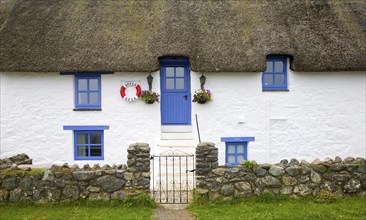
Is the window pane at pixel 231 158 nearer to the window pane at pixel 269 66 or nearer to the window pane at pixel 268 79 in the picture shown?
the window pane at pixel 268 79

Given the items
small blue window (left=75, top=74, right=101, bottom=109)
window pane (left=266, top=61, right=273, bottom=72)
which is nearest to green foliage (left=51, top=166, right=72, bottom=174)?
small blue window (left=75, top=74, right=101, bottom=109)

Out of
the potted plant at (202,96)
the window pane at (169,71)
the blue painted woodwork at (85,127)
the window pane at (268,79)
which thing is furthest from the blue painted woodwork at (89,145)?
the window pane at (268,79)

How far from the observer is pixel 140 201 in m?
7.97

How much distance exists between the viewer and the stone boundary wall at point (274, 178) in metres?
8.06

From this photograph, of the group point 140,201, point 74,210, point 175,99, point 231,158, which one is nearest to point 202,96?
point 175,99

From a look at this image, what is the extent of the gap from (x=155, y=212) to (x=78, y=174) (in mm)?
1858

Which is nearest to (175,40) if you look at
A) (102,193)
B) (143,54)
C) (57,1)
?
(143,54)

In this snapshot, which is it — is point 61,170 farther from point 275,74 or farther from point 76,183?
point 275,74

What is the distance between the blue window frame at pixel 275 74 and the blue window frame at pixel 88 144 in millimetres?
5714

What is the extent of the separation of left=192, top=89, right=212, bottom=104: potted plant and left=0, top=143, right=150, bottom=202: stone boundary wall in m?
4.02

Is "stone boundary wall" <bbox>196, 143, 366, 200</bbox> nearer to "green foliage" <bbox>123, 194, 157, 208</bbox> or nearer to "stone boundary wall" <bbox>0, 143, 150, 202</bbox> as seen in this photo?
"green foliage" <bbox>123, 194, 157, 208</bbox>

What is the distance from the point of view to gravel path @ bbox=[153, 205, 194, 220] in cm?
733

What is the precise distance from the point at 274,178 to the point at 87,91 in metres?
6.94

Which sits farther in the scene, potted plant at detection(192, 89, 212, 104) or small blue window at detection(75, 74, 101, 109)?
small blue window at detection(75, 74, 101, 109)
